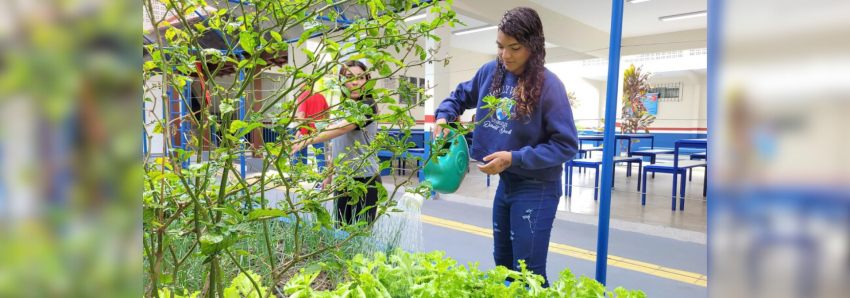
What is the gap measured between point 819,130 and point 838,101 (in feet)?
0.06

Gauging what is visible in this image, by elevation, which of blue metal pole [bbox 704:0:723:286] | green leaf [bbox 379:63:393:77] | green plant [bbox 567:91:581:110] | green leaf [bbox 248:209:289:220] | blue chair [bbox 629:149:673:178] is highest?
green plant [bbox 567:91:581:110]

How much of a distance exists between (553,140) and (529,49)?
1.09ft

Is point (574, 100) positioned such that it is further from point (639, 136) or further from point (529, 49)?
point (529, 49)

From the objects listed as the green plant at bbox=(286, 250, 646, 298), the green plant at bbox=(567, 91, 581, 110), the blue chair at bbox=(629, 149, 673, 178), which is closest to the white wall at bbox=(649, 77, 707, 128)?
the blue chair at bbox=(629, 149, 673, 178)

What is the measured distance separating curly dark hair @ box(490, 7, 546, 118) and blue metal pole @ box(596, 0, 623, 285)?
263 mm

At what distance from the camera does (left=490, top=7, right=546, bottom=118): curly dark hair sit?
1.70 metres

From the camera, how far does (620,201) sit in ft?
15.3

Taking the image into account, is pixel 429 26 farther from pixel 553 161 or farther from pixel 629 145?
pixel 629 145

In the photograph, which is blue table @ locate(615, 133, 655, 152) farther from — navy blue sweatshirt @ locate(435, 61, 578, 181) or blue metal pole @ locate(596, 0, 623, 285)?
navy blue sweatshirt @ locate(435, 61, 578, 181)

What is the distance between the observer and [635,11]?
29.9 feet

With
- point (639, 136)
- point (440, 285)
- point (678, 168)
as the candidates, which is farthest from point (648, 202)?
point (440, 285)

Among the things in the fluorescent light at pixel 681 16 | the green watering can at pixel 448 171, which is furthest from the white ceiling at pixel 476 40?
the green watering can at pixel 448 171

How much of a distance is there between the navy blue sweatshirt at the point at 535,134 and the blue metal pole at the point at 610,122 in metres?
0.17

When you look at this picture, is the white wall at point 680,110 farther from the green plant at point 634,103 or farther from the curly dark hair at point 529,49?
the curly dark hair at point 529,49
